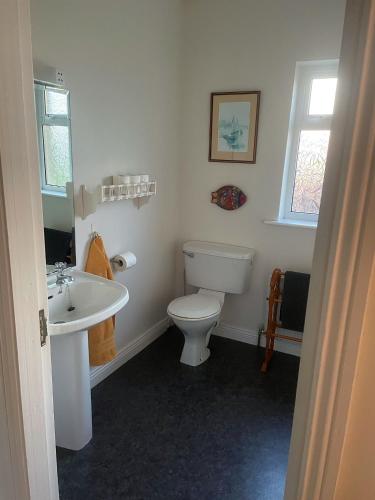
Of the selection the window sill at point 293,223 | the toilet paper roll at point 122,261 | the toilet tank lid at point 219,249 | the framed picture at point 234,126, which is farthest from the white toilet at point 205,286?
the framed picture at point 234,126

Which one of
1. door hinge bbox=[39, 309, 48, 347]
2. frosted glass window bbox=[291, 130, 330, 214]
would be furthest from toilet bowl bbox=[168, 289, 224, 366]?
door hinge bbox=[39, 309, 48, 347]

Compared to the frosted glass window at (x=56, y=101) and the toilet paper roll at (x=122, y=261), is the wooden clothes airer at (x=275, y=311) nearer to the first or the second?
the toilet paper roll at (x=122, y=261)

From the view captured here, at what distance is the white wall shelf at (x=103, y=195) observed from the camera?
6.72ft

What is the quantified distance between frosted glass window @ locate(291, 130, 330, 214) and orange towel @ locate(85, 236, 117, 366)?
1445mm

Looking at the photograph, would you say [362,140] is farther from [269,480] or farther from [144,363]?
[144,363]

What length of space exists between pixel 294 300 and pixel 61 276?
5.19 ft

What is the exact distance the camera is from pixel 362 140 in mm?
608

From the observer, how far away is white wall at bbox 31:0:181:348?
74.4 inches

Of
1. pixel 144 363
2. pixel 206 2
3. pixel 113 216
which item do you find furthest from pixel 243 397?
pixel 206 2

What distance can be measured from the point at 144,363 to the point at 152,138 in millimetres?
1602

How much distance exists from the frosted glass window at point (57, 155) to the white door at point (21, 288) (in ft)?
3.46

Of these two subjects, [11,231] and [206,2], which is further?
[206,2]

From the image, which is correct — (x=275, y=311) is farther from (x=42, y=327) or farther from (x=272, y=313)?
(x=42, y=327)

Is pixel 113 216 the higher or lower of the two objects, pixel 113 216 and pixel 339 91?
the lower
